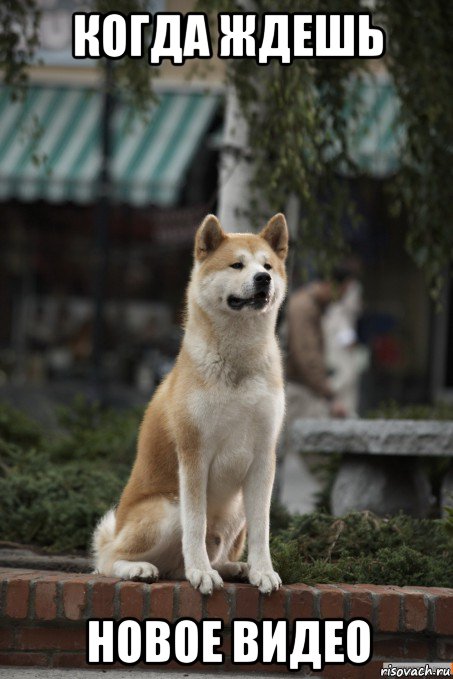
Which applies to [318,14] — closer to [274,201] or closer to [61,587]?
[274,201]

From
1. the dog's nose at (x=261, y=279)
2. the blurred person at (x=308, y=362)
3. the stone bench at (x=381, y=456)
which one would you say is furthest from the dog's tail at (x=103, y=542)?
the blurred person at (x=308, y=362)

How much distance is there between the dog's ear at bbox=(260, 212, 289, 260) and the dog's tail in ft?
4.38

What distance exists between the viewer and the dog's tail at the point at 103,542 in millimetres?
4500

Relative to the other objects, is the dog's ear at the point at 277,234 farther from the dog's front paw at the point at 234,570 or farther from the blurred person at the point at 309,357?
the blurred person at the point at 309,357

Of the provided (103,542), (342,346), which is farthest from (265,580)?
(342,346)

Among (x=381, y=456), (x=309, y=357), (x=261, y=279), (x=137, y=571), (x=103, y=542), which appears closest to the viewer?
(x=261, y=279)

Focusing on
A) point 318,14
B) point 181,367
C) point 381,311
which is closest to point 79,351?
point 381,311

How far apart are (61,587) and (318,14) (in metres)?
3.23

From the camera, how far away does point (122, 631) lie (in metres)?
4.17

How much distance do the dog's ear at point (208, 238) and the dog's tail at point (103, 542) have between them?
122cm

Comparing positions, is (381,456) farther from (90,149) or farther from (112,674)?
(90,149)

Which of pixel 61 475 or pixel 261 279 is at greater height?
pixel 261 279

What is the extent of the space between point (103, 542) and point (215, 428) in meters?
0.89

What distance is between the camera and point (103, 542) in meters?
4.60
